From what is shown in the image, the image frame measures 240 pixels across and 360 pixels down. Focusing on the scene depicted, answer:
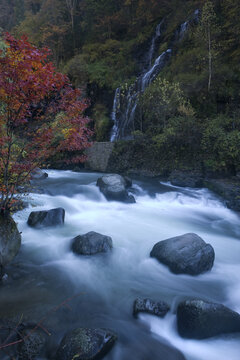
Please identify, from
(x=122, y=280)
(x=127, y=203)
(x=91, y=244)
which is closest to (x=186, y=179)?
(x=127, y=203)

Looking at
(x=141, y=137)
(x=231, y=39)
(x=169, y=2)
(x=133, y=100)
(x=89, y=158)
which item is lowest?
(x=89, y=158)

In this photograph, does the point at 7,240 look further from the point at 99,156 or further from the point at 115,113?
the point at 115,113

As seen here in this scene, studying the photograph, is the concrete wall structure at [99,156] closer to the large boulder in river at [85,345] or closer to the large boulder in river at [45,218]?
the large boulder in river at [45,218]

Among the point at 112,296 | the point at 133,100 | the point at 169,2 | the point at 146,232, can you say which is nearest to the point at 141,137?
the point at 133,100

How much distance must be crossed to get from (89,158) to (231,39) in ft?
41.4

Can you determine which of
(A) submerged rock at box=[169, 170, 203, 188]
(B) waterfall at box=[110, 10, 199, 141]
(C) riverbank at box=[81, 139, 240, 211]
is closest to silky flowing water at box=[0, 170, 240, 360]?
(C) riverbank at box=[81, 139, 240, 211]

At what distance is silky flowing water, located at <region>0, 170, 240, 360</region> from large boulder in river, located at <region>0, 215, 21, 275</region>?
0.38 meters

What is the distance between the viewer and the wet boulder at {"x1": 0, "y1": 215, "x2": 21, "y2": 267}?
450cm

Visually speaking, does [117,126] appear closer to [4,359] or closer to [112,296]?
[112,296]

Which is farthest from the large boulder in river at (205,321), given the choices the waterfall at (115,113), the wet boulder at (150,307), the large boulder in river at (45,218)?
the waterfall at (115,113)

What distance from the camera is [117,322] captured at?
3.75m

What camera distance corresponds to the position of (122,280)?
197 inches

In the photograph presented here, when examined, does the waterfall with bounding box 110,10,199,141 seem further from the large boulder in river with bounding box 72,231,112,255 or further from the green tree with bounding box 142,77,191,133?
the large boulder in river with bounding box 72,231,112,255

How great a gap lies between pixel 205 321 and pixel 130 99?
1647 centimetres
